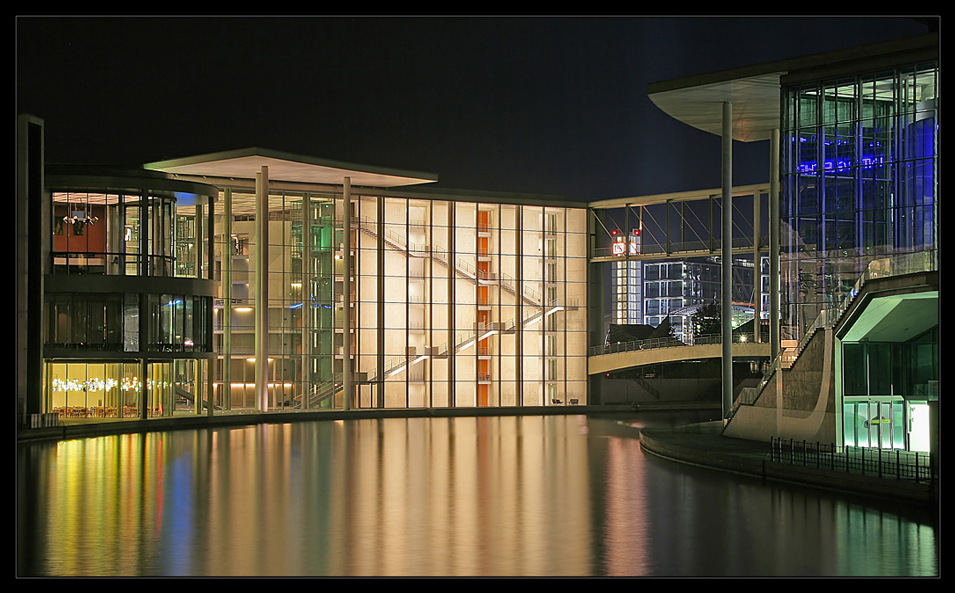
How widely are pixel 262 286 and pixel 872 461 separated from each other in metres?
28.9

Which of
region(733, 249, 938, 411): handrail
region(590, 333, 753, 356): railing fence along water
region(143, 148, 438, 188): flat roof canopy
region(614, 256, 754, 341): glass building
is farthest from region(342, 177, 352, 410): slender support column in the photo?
region(614, 256, 754, 341): glass building

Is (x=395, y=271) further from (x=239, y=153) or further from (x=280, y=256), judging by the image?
(x=239, y=153)

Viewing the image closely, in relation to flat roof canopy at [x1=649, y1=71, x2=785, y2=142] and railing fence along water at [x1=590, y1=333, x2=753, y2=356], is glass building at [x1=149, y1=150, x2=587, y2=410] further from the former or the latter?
flat roof canopy at [x1=649, y1=71, x2=785, y2=142]

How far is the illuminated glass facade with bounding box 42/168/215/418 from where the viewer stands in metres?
39.8

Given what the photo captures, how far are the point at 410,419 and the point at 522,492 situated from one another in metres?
26.2

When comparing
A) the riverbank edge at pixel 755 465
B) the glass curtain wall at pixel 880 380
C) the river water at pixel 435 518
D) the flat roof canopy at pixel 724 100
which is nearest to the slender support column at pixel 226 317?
the river water at pixel 435 518

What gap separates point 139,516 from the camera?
1833 centimetres

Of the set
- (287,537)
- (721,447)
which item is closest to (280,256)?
(721,447)

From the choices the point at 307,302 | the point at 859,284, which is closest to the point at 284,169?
the point at 307,302

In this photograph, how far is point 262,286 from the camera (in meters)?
46.5

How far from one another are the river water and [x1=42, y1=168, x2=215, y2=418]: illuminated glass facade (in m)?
10.0

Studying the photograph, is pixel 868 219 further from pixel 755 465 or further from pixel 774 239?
pixel 774 239

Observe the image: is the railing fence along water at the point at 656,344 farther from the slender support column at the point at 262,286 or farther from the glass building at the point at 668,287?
the glass building at the point at 668,287

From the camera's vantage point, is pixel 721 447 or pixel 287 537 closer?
pixel 287 537
